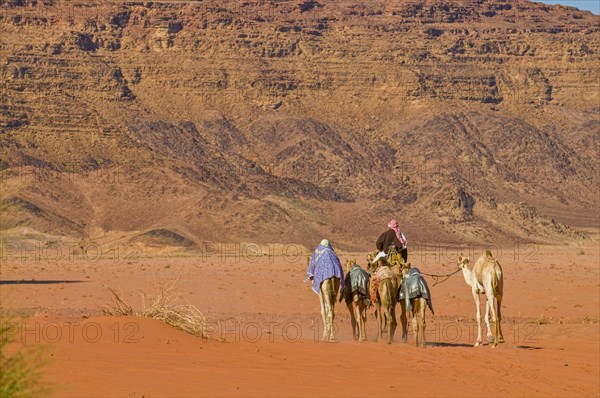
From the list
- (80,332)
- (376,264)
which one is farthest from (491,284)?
(80,332)

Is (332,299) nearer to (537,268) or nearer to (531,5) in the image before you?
(537,268)

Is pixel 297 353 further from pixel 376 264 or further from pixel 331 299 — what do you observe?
pixel 376 264

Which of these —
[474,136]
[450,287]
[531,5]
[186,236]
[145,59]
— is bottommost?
[450,287]

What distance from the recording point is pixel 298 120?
12125 centimetres

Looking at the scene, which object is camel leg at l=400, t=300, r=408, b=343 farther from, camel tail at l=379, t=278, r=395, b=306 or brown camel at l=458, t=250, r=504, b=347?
brown camel at l=458, t=250, r=504, b=347

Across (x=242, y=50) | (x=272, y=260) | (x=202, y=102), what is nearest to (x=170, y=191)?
(x=272, y=260)

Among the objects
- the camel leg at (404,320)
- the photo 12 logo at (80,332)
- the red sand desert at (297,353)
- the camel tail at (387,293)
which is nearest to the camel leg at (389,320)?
the camel tail at (387,293)

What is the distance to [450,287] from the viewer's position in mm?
39469

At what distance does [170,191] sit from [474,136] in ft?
146

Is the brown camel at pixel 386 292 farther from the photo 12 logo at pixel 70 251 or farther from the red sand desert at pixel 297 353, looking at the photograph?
the photo 12 logo at pixel 70 251

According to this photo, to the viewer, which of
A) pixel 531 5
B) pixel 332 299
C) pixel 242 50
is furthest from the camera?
pixel 531 5

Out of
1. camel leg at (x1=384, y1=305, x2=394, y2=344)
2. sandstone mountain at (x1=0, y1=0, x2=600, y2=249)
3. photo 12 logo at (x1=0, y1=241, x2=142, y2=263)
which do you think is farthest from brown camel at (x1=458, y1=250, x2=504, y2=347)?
sandstone mountain at (x1=0, y1=0, x2=600, y2=249)

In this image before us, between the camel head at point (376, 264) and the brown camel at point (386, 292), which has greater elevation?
the camel head at point (376, 264)

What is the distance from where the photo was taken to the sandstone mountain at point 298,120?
86500 millimetres
